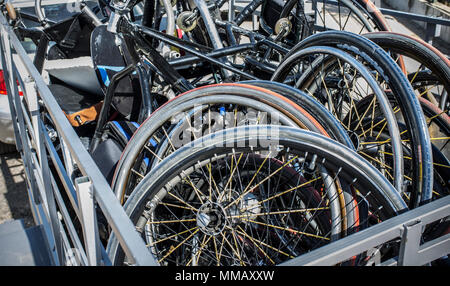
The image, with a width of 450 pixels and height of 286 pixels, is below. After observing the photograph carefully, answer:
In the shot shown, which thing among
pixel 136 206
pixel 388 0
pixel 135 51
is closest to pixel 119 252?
pixel 136 206

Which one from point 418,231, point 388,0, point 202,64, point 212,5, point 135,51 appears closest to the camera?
Result: point 418,231

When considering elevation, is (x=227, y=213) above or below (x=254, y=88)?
below

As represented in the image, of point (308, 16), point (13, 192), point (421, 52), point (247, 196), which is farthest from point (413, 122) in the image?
point (13, 192)

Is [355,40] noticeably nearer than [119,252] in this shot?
No

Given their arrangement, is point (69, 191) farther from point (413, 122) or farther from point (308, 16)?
point (308, 16)

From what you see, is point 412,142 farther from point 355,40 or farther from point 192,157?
point 192,157

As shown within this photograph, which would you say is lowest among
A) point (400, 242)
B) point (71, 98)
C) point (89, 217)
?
point (400, 242)

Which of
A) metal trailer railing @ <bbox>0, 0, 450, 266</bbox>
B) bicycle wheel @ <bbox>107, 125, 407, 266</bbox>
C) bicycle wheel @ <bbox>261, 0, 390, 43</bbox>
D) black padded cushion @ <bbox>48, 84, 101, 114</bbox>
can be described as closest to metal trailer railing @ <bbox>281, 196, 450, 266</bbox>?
metal trailer railing @ <bbox>0, 0, 450, 266</bbox>

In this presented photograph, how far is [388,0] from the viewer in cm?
1161

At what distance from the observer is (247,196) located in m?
2.28

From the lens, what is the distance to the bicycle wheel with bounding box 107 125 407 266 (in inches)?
71.6

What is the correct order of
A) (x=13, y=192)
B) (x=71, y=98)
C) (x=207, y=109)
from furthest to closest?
(x=13, y=192)
(x=71, y=98)
(x=207, y=109)

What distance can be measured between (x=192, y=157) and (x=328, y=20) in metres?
7.10

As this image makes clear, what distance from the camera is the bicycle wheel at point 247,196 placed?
5.97 ft
